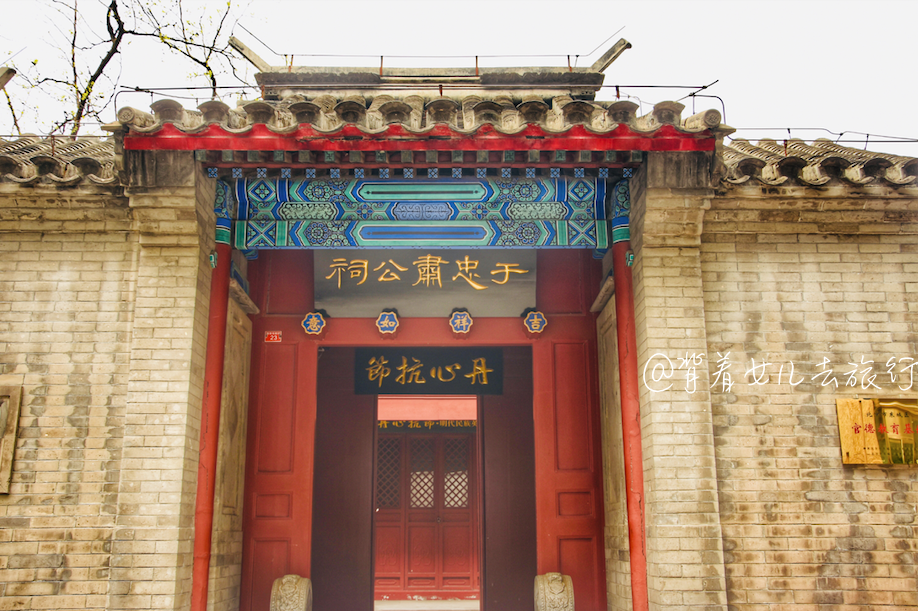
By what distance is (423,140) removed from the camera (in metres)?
5.96

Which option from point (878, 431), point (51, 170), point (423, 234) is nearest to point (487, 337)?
point (423, 234)

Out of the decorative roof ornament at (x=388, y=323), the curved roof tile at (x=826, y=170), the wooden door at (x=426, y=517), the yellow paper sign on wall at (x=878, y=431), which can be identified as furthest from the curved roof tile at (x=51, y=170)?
the wooden door at (x=426, y=517)

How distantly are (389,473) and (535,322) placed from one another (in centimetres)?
675

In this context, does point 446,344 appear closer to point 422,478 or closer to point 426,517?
point 422,478

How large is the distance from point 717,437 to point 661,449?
0.57 metres

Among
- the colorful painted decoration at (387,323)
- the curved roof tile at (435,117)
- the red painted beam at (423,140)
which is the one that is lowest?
the colorful painted decoration at (387,323)

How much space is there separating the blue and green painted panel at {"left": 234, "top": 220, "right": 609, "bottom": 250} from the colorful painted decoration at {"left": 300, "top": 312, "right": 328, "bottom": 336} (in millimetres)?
1002

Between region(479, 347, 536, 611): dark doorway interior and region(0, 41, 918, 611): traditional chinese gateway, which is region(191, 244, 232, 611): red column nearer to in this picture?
region(0, 41, 918, 611): traditional chinese gateway

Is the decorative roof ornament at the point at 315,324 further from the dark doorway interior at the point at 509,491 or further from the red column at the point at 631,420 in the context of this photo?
the red column at the point at 631,420

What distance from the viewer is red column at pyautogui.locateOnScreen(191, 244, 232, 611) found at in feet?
19.4

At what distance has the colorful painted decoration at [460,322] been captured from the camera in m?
7.66

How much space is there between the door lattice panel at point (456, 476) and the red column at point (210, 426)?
750 centimetres

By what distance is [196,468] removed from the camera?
6.08 m

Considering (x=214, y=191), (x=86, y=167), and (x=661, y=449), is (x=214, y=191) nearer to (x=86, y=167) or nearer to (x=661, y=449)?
(x=86, y=167)
